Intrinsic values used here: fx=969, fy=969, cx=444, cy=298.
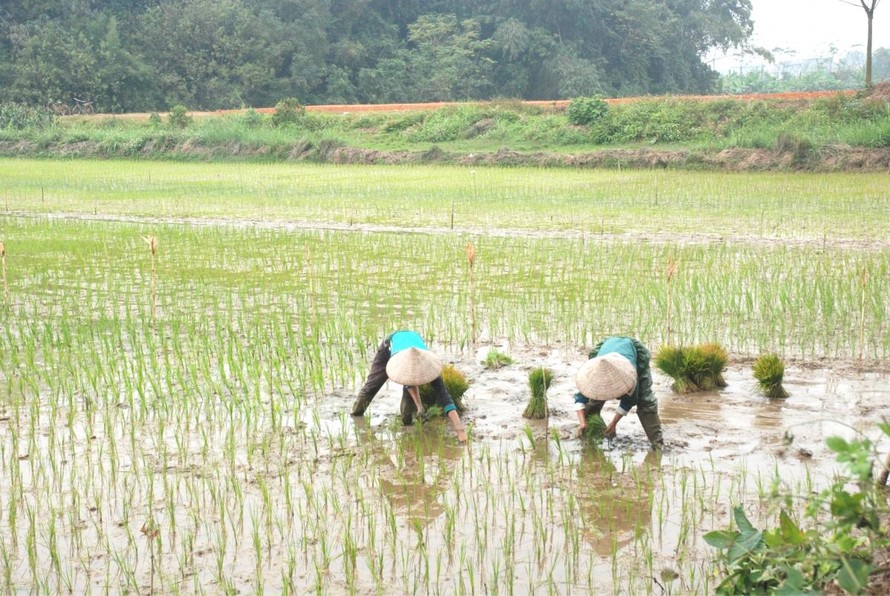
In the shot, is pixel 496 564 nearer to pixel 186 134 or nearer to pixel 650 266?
pixel 650 266

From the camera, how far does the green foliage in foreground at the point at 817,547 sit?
194 cm

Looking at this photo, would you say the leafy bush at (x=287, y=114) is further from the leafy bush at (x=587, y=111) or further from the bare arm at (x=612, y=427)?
the bare arm at (x=612, y=427)

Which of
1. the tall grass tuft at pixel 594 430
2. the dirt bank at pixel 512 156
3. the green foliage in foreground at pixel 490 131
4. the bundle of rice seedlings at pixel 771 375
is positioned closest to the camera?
the tall grass tuft at pixel 594 430

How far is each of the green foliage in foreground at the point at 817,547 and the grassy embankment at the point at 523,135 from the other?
15.1 metres

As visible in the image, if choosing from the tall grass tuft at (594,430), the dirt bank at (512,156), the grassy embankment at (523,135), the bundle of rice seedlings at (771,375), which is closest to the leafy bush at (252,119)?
the grassy embankment at (523,135)

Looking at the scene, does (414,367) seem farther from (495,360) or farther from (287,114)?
(287,114)

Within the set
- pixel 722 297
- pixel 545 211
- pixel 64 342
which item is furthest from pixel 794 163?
pixel 64 342

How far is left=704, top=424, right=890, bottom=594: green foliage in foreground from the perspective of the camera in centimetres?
194

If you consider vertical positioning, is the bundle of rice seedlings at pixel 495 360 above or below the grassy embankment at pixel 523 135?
below

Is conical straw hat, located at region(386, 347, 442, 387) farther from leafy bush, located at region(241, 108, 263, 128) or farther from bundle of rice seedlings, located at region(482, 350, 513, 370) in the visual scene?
leafy bush, located at region(241, 108, 263, 128)

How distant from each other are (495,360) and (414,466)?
59.9 inches

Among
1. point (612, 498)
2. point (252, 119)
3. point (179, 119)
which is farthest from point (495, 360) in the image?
point (179, 119)

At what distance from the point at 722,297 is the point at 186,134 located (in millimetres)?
19900

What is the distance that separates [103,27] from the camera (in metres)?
32.9
